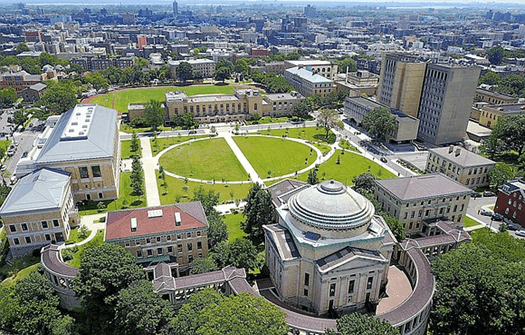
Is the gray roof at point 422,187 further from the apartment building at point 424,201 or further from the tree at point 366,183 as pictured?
the tree at point 366,183

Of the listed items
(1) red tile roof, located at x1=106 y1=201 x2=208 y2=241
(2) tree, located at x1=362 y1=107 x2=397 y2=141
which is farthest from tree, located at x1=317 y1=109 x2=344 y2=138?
(1) red tile roof, located at x1=106 y1=201 x2=208 y2=241

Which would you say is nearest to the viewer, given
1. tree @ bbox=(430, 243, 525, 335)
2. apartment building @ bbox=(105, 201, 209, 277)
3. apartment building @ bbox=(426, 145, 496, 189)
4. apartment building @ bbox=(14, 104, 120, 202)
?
tree @ bbox=(430, 243, 525, 335)

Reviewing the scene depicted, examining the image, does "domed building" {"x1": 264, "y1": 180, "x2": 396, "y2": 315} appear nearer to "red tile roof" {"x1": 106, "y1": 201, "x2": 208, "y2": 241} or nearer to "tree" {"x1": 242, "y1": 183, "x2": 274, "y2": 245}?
"tree" {"x1": 242, "y1": 183, "x2": 274, "y2": 245}

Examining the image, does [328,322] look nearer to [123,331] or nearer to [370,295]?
[370,295]

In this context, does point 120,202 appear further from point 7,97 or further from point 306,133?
point 7,97

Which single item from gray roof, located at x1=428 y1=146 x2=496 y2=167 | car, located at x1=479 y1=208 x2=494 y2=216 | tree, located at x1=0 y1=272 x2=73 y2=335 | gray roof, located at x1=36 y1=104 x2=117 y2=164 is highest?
gray roof, located at x1=36 y1=104 x2=117 y2=164

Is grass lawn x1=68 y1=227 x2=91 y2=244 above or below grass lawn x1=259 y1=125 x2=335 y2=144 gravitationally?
below

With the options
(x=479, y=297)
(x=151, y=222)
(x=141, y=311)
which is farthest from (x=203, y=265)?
(x=479, y=297)

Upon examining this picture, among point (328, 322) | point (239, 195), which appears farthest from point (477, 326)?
point (239, 195)
